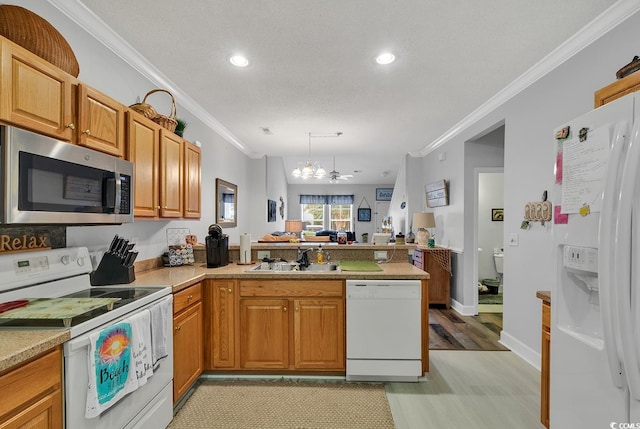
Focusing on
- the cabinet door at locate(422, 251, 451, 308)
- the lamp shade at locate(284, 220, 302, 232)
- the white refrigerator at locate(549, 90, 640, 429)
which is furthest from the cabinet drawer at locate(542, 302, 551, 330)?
the lamp shade at locate(284, 220, 302, 232)

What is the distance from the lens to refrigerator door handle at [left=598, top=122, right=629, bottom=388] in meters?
1.01

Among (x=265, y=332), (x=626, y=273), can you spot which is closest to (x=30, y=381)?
(x=265, y=332)

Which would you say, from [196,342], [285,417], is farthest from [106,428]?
[285,417]

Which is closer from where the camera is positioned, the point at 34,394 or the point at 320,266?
the point at 34,394

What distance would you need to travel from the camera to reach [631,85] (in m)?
1.30

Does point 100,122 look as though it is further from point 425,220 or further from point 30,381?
point 425,220

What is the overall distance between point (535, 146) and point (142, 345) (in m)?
3.43

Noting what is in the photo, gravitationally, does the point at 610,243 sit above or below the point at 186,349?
above

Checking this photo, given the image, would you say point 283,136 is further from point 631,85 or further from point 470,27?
point 631,85

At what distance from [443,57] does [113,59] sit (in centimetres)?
259

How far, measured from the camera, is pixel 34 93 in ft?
4.19

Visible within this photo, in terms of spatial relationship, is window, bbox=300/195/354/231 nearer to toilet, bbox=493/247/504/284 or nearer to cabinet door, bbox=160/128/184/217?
toilet, bbox=493/247/504/284

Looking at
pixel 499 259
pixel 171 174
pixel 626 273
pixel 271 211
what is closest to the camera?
pixel 626 273

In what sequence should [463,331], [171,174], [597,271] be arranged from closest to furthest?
[597,271] < [171,174] < [463,331]
